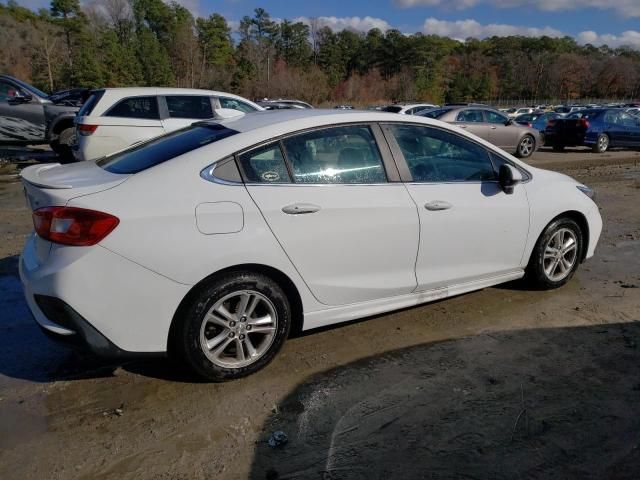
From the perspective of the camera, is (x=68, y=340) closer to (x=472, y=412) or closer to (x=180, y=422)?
(x=180, y=422)

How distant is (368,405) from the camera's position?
284 cm

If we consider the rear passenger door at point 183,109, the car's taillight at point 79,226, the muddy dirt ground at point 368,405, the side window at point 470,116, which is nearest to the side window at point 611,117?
the side window at point 470,116

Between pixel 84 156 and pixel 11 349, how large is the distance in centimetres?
607

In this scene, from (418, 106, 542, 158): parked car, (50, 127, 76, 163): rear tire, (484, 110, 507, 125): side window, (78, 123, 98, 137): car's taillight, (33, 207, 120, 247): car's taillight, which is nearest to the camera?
(33, 207, 120, 247): car's taillight

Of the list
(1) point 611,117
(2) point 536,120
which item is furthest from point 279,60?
(1) point 611,117

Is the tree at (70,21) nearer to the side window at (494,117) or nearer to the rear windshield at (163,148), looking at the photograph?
the side window at (494,117)

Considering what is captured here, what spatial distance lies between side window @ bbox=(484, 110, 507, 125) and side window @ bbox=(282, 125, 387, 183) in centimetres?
1273

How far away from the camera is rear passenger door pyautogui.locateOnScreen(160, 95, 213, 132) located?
9.23 meters

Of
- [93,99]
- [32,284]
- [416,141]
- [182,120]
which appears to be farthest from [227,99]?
[32,284]

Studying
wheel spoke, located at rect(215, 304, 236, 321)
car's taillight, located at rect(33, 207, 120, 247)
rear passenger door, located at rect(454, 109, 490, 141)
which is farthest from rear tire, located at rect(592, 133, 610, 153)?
car's taillight, located at rect(33, 207, 120, 247)

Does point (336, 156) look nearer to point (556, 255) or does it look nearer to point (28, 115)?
point (556, 255)

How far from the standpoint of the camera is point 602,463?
2.39 meters

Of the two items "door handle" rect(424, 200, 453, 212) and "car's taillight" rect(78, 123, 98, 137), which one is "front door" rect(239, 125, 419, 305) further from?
"car's taillight" rect(78, 123, 98, 137)

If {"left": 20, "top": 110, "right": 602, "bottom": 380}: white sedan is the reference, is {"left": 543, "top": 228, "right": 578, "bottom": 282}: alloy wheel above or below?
below
